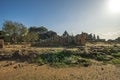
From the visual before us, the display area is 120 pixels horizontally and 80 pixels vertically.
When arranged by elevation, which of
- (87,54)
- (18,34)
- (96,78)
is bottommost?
(96,78)

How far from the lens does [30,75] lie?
12.4 metres

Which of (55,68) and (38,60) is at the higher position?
(38,60)

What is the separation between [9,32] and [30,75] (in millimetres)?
41046

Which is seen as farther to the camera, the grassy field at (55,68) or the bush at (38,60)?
the bush at (38,60)

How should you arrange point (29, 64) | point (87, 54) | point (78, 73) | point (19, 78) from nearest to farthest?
point (19, 78), point (78, 73), point (29, 64), point (87, 54)

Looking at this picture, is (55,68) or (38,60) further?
(38,60)

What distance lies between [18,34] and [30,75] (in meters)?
41.6

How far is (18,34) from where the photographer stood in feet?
172

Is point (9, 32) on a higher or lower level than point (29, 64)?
higher

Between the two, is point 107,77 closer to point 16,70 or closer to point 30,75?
point 30,75

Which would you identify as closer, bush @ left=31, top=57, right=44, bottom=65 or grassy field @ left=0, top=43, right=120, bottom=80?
grassy field @ left=0, top=43, right=120, bottom=80

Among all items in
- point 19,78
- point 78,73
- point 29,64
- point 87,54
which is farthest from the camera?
point 87,54

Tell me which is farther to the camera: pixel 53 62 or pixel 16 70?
pixel 53 62

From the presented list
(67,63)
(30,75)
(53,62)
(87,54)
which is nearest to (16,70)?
(30,75)
